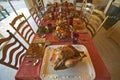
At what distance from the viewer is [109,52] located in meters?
2.32

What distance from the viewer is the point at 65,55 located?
851mm

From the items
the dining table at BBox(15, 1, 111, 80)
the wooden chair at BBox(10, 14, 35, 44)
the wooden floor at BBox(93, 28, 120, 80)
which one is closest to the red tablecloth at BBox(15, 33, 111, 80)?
the dining table at BBox(15, 1, 111, 80)

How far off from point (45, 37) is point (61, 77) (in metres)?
0.67

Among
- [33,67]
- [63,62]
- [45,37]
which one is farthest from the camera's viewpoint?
[45,37]

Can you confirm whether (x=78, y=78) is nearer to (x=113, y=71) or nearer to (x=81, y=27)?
(x=81, y=27)

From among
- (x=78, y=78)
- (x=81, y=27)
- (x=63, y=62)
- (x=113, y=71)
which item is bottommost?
(x=113, y=71)

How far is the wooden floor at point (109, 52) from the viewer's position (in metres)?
1.88

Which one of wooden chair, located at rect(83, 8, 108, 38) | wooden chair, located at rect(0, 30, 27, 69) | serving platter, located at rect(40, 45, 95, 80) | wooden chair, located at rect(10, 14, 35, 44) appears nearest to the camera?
serving platter, located at rect(40, 45, 95, 80)

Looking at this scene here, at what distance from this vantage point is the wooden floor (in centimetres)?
188

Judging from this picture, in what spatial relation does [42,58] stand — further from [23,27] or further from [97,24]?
[97,24]

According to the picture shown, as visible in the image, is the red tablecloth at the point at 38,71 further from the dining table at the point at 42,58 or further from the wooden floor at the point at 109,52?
the wooden floor at the point at 109,52

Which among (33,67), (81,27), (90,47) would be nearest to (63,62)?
(33,67)

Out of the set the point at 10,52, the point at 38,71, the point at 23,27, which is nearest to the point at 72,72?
the point at 38,71

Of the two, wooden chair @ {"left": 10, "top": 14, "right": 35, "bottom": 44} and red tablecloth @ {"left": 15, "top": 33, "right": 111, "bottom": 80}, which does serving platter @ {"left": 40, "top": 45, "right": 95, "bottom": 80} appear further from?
wooden chair @ {"left": 10, "top": 14, "right": 35, "bottom": 44}
